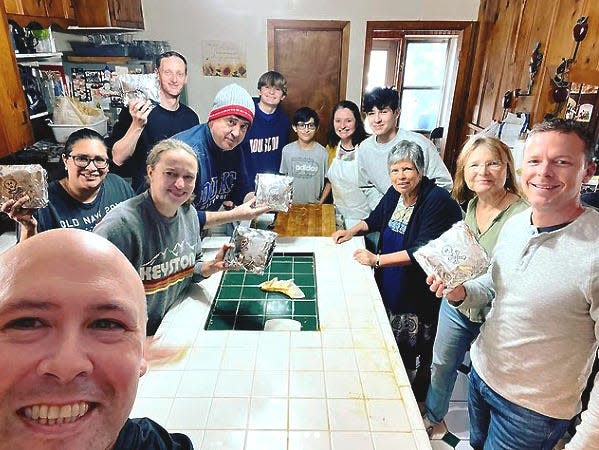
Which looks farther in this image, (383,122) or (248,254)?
(383,122)

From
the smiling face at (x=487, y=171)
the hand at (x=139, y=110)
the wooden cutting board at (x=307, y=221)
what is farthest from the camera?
the wooden cutting board at (x=307, y=221)

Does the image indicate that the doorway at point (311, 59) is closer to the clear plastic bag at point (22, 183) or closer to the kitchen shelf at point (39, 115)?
the kitchen shelf at point (39, 115)

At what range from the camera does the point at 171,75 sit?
230 cm

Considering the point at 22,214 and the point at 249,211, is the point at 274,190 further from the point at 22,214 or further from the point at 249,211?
the point at 22,214

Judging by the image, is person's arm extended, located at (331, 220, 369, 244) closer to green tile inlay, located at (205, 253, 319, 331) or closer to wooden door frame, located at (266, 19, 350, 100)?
green tile inlay, located at (205, 253, 319, 331)

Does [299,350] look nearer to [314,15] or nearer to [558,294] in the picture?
[558,294]

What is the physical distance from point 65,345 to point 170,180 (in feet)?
3.04

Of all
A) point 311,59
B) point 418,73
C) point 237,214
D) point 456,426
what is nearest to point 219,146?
point 237,214

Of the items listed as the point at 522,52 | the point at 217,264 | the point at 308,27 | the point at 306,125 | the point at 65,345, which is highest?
the point at 308,27

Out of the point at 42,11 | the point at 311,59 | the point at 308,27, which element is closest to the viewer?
the point at 42,11

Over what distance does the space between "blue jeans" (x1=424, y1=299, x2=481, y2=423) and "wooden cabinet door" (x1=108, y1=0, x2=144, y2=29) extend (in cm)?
352

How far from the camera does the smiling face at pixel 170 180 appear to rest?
1354 mm

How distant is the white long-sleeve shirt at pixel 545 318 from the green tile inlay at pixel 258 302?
58cm

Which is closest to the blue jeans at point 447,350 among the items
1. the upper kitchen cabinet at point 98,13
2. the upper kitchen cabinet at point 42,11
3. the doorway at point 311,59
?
the upper kitchen cabinet at point 42,11
